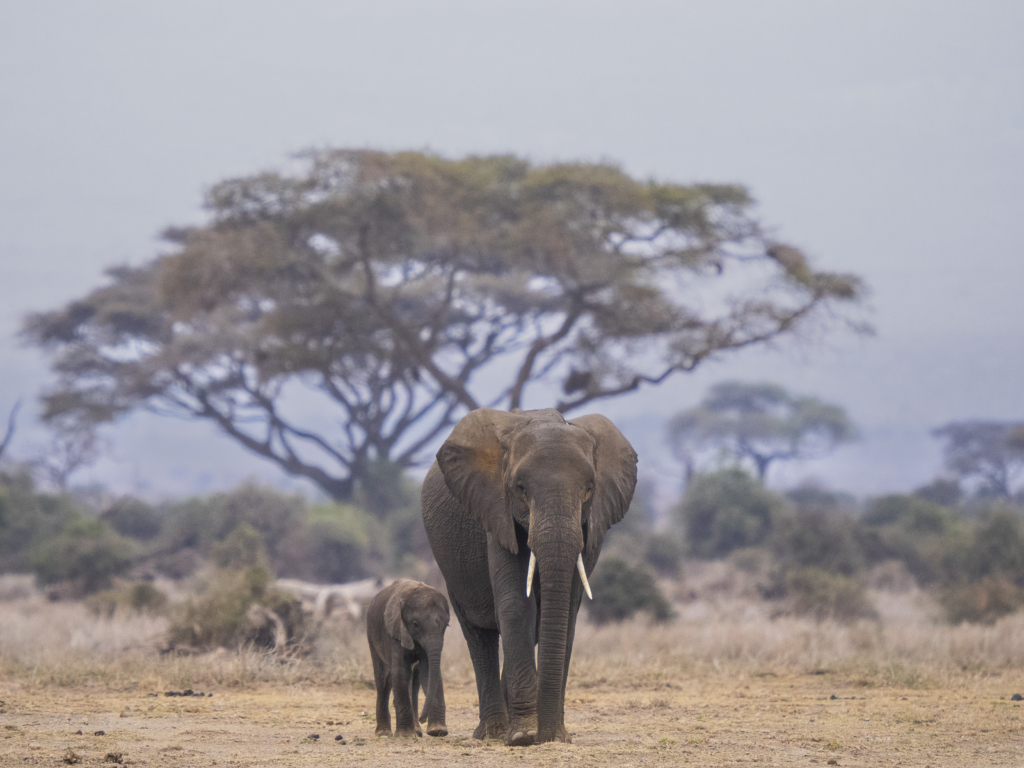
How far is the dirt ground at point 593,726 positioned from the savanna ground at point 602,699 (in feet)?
0.08

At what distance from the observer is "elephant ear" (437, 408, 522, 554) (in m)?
7.27

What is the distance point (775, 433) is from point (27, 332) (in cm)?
4074

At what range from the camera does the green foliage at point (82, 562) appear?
2300cm

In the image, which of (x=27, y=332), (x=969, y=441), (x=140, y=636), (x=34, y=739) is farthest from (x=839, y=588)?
(x=969, y=441)

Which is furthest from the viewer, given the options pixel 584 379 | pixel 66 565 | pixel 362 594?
pixel 584 379

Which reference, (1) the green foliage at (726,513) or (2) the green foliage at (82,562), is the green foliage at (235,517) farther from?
(1) the green foliage at (726,513)

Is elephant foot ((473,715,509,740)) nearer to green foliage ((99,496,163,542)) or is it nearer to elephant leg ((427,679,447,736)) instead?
elephant leg ((427,679,447,736))

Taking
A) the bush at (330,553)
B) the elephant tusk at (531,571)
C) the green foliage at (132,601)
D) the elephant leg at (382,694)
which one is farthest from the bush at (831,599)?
the elephant tusk at (531,571)

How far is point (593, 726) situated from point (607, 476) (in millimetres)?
2632

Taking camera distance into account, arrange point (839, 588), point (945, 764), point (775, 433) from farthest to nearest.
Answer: point (775, 433)
point (839, 588)
point (945, 764)

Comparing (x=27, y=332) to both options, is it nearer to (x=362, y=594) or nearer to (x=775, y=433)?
(x=362, y=594)

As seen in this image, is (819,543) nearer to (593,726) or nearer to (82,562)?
(82,562)

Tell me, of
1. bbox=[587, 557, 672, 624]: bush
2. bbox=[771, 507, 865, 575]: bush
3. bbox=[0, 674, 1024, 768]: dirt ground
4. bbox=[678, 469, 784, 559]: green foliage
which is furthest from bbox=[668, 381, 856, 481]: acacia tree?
bbox=[0, 674, 1024, 768]: dirt ground

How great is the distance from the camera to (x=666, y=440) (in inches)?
2584
